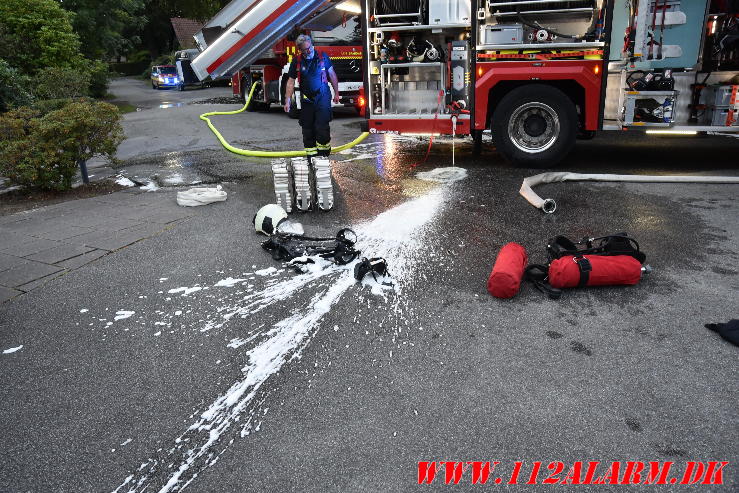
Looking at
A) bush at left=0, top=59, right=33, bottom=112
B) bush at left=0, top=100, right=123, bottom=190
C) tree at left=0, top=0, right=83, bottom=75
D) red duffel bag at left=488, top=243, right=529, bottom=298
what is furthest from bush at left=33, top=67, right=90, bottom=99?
red duffel bag at left=488, top=243, right=529, bottom=298

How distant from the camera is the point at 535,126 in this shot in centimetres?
789

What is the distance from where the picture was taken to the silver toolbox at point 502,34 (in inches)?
297

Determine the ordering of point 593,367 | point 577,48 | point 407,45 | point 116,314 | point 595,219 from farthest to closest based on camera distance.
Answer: point 407,45 → point 577,48 → point 595,219 → point 116,314 → point 593,367

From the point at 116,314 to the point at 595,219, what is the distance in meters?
4.54

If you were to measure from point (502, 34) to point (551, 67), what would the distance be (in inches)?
33.4

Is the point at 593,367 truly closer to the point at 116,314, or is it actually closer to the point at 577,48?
the point at 116,314

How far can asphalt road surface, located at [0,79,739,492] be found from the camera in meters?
2.33

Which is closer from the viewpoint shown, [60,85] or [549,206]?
[549,206]

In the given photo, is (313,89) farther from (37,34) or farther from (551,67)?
(37,34)

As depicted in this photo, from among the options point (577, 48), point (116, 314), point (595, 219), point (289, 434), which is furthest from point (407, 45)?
point (289, 434)

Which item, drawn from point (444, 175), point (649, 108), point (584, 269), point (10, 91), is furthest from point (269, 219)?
point (10, 91)

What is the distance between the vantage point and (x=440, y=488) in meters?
2.17

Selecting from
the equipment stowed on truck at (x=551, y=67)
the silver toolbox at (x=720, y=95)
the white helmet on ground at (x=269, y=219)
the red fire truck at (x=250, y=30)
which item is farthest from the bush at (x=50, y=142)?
the silver toolbox at (x=720, y=95)

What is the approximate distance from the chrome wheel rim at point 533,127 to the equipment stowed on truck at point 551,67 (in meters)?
0.01
